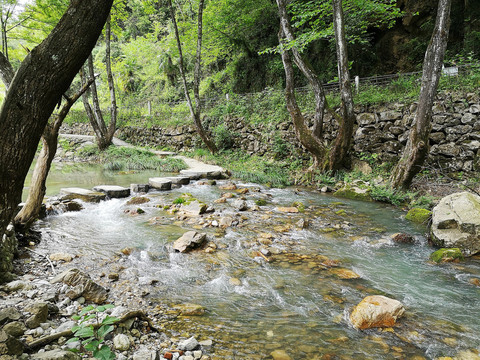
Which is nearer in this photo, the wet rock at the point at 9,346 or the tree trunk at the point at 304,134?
the wet rock at the point at 9,346

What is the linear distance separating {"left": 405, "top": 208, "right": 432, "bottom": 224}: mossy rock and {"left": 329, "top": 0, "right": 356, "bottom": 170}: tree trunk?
11.9 ft

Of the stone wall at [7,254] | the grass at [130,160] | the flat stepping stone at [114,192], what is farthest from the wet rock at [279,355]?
the grass at [130,160]

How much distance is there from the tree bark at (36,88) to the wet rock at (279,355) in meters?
2.52

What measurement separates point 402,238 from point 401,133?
574cm

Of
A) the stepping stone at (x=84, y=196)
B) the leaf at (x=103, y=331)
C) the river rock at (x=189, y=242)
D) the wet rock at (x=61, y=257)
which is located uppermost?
the stepping stone at (x=84, y=196)

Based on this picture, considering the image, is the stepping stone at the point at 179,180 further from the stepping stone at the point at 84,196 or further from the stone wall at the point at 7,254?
the stone wall at the point at 7,254

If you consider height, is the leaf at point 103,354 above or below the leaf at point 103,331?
below

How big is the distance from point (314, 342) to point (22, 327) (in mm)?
2548

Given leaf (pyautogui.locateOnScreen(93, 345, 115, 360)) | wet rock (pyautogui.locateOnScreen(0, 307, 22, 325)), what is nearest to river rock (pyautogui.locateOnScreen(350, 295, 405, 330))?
leaf (pyautogui.locateOnScreen(93, 345, 115, 360))

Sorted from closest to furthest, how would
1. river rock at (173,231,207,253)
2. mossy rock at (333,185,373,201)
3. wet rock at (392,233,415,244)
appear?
river rock at (173,231,207,253) < wet rock at (392,233,415,244) < mossy rock at (333,185,373,201)

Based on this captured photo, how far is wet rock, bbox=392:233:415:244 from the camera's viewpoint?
5037 millimetres

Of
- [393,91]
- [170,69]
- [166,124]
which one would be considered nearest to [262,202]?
[393,91]

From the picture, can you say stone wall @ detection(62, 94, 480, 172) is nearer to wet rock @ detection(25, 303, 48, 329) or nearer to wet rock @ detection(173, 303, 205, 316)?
wet rock @ detection(173, 303, 205, 316)

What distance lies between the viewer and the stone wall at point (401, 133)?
27.1ft
